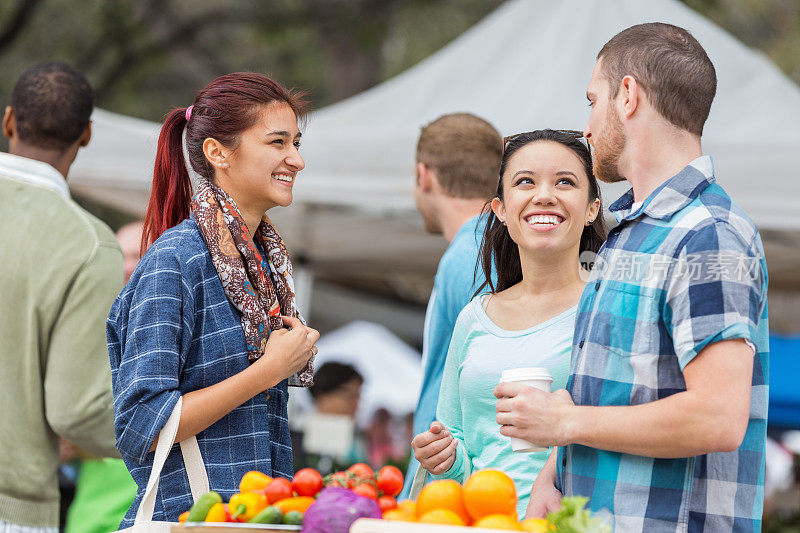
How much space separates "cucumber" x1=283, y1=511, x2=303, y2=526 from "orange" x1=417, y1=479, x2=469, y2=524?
0.22 m

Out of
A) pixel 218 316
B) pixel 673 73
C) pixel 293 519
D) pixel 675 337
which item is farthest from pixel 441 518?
pixel 673 73

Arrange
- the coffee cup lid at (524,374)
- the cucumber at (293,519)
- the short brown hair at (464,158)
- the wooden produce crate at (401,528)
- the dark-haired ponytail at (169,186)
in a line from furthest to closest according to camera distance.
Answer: the short brown hair at (464,158), the dark-haired ponytail at (169,186), the coffee cup lid at (524,374), the cucumber at (293,519), the wooden produce crate at (401,528)

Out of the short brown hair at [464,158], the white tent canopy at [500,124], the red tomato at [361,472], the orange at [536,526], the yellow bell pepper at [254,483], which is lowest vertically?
the yellow bell pepper at [254,483]

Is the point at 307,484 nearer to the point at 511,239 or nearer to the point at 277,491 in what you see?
the point at 277,491

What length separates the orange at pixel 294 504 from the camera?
5.84ft

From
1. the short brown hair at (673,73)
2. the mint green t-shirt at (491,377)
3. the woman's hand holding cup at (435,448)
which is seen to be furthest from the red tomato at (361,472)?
the short brown hair at (673,73)

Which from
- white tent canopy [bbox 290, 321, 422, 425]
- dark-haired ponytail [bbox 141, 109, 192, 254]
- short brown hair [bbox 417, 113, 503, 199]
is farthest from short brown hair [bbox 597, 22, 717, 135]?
white tent canopy [bbox 290, 321, 422, 425]

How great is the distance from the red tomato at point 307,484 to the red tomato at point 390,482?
147mm

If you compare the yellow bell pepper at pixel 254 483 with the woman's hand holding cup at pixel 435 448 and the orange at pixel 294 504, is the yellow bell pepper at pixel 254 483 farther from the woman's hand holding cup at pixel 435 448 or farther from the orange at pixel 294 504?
the woman's hand holding cup at pixel 435 448

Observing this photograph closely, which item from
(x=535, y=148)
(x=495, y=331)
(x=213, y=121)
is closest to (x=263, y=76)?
(x=213, y=121)

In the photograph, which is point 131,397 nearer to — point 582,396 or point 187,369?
point 187,369

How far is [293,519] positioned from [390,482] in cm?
28

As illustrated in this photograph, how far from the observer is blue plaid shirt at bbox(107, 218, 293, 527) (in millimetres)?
2066

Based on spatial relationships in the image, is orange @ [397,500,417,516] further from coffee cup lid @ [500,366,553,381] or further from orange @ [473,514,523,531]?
coffee cup lid @ [500,366,553,381]
